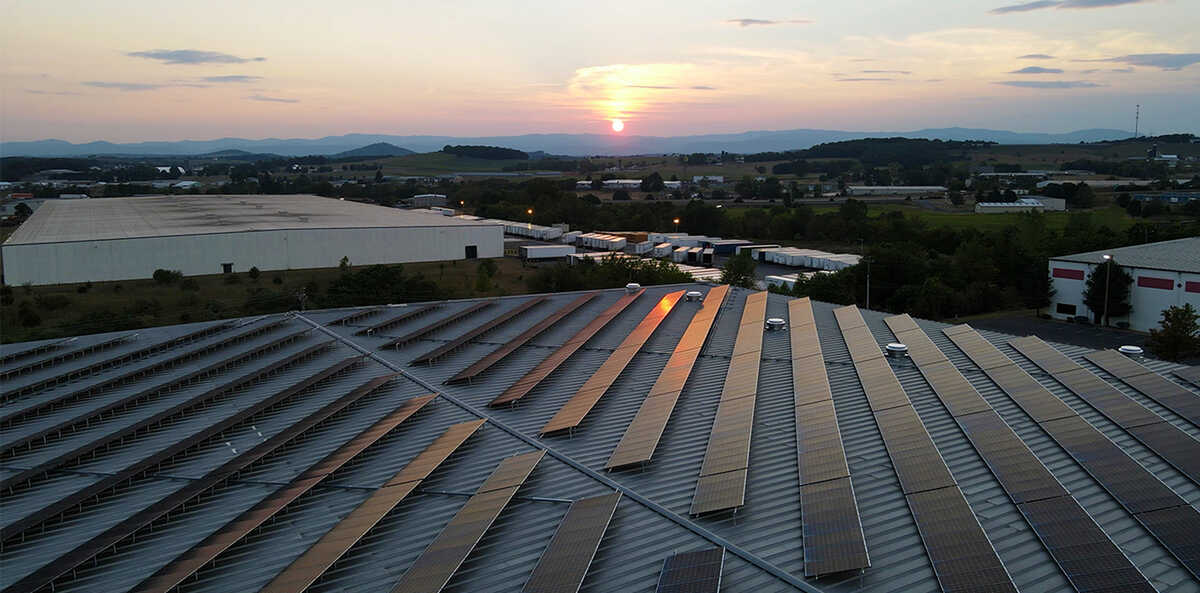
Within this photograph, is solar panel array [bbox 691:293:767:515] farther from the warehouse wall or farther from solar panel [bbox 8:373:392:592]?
the warehouse wall

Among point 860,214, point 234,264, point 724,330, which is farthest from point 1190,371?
point 860,214

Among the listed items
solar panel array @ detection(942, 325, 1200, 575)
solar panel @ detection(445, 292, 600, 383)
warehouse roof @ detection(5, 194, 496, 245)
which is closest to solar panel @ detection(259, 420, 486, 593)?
solar panel @ detection(445, 292, 600, 383)

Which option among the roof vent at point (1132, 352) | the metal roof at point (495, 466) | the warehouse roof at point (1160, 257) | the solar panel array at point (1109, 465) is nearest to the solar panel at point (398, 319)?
the metal roof at point (495, 466)

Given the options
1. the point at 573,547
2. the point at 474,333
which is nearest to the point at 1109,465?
the point at 573,547

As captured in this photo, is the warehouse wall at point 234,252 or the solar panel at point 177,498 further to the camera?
the warehouse wall at point 234,252

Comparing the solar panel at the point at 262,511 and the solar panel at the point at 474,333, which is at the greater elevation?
the solar panel at the point at 474,333

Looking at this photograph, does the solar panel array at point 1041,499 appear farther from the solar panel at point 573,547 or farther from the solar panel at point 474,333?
the solar panel at point 474,333

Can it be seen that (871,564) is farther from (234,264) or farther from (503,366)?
(234,264)
